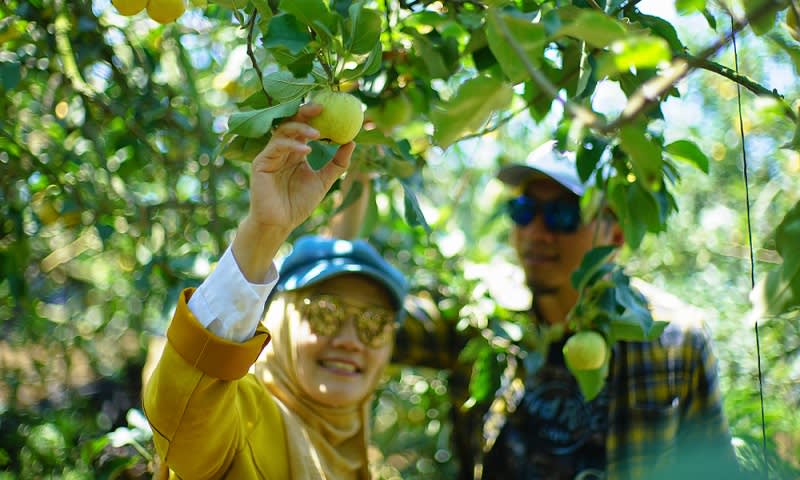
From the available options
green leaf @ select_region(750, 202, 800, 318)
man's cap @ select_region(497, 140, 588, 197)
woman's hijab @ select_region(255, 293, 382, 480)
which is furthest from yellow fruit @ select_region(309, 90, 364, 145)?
man's cap @ select_region(497, 140, 588, 197)

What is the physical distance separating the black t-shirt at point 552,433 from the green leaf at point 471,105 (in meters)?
1.33

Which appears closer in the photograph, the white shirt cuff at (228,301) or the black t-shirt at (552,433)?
the white shirt cuff at (228,301)

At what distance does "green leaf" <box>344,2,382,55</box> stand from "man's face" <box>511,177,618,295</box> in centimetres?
121

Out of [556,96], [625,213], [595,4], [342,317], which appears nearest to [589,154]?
[625,213]

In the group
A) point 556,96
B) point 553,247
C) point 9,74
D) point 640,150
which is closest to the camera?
point 556,96

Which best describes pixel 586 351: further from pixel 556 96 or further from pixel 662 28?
pixel 556 96

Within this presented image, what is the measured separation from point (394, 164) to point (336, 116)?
0.44m

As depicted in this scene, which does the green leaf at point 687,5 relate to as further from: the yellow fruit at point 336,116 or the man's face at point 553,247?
the man's face at point 553,247

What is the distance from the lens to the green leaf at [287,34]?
1.16 metres

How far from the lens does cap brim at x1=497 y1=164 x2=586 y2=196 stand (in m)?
2.35

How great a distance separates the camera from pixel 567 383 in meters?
2.33

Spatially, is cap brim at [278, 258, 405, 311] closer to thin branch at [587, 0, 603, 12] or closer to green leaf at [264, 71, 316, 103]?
green leaf at [264, 71, 316, 103]

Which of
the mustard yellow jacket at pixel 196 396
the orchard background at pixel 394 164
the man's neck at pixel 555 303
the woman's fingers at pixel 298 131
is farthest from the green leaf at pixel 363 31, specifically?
the man's neck at pixel 555 303

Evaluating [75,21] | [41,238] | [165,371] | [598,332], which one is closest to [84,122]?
[75,21]
